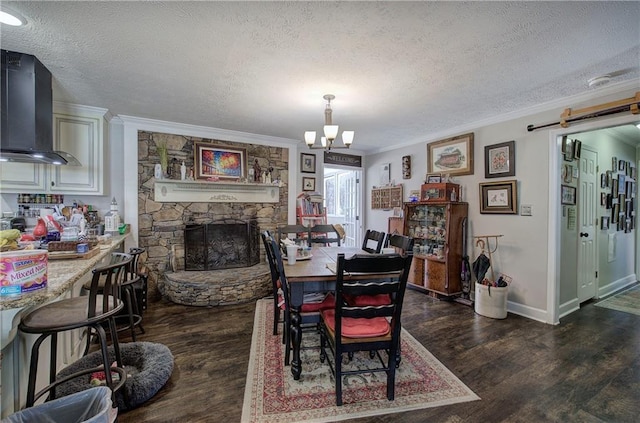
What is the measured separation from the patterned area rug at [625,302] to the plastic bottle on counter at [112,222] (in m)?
6.23

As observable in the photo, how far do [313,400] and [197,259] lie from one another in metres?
2.84

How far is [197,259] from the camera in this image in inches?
156

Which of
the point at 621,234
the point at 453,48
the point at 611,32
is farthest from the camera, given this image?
the point at 621,234

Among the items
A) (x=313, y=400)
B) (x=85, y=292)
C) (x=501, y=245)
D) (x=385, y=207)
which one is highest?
(x=385, y=207)

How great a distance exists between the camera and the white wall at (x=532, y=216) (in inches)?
118

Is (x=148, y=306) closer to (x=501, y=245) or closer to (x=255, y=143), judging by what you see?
(x=255, y=143)

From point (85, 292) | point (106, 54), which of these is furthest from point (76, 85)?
point (85, 292)

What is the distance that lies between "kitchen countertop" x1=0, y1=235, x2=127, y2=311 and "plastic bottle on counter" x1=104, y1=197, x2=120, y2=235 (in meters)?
1.33

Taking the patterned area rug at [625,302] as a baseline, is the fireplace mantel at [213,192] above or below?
above

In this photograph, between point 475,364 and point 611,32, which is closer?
point 611,32

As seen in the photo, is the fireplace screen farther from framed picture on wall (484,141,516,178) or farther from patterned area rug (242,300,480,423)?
framed picture on wall (484,141,516,178)

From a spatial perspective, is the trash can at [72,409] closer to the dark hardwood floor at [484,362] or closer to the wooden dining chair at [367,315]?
the dark hardwood floor at [484,362]

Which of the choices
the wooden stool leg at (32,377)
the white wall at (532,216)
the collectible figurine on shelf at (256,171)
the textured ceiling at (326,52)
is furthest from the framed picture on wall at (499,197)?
the wooden stool leg at (32,377)

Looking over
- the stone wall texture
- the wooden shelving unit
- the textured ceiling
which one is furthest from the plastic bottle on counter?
the wooden shelving unit
